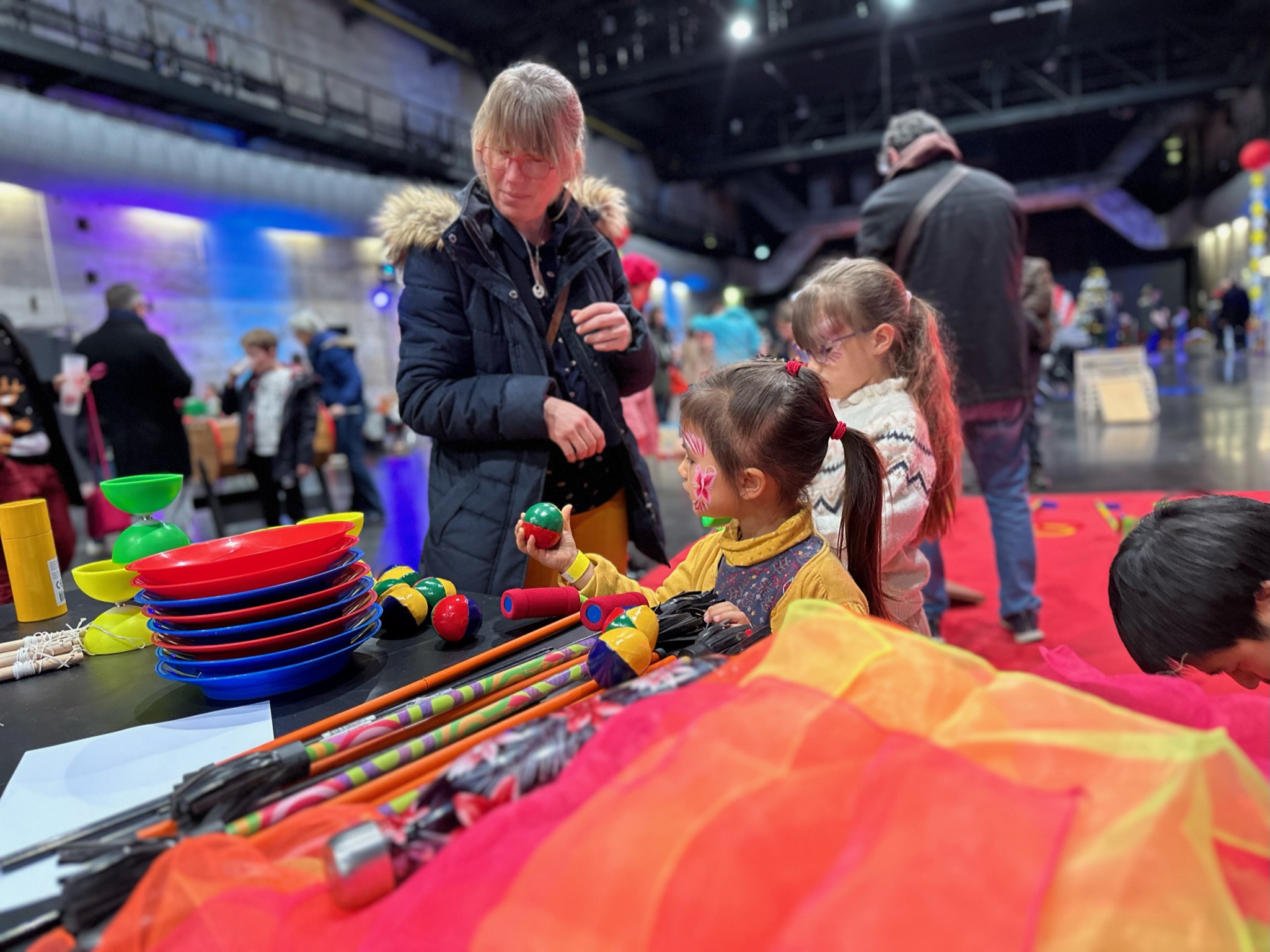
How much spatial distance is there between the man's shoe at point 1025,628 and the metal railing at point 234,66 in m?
8.57

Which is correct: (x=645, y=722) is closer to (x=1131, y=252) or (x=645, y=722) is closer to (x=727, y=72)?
(x=727, y=72)

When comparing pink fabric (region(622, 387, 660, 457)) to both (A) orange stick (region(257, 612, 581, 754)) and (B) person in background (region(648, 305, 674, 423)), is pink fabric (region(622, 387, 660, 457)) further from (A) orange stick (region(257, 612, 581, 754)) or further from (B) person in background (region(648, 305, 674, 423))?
(A) orange stick (region(257, 612, 581, 754))

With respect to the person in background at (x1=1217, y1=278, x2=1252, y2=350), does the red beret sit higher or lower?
higher

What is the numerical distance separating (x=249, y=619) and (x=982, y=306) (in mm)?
2563

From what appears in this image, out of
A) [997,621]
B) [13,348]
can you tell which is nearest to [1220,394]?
[997,621]

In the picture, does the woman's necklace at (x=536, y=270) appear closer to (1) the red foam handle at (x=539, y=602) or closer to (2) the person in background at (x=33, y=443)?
(1) the red foam handle at (x=539, y=602)

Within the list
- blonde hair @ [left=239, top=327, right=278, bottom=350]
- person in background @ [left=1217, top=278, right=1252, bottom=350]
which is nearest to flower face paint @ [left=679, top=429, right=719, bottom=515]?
blonde hair @ [left=239, top=327, right=278, bottom=350]

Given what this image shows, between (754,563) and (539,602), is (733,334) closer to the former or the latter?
(754,563)

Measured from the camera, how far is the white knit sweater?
162 cm

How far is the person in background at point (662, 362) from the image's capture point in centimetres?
748

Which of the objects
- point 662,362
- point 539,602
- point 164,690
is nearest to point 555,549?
point 539,602

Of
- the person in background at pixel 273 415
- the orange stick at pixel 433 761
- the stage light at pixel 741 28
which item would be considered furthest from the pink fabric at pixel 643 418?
the stage light at pixel 741 28

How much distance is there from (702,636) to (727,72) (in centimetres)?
1654

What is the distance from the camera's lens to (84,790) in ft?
2.85
